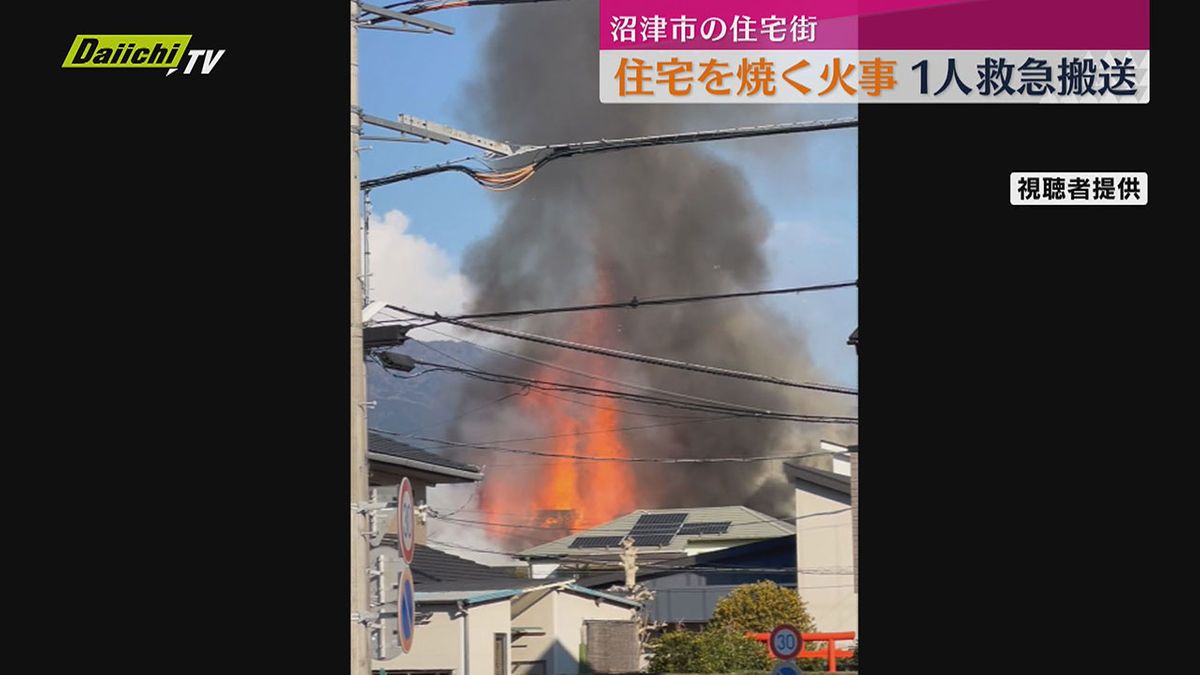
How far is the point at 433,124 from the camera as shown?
15992mm

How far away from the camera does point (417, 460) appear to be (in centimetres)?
2195

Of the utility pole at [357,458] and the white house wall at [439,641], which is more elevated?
the utility pole at [357,458]

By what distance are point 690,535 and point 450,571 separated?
1003cm

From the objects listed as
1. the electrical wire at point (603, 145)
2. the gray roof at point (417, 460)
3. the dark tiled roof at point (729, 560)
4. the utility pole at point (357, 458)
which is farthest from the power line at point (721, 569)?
the utility pole at point (357, 458)

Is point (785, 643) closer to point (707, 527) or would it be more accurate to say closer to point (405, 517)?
point (405, 517)

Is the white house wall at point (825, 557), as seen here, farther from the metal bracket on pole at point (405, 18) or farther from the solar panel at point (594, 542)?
the metal bracket on pole at point (405, 18)

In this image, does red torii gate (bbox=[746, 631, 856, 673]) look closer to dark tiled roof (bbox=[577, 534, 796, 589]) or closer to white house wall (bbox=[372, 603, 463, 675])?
dark tiled roof (bbox=[577, 534, 796, 589])

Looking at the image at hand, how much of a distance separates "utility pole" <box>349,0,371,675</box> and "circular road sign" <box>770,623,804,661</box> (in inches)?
239

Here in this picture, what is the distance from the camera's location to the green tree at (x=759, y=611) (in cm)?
2689

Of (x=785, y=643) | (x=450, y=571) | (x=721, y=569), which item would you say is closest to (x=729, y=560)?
(x=721, y=569)

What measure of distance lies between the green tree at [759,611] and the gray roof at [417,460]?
694cm

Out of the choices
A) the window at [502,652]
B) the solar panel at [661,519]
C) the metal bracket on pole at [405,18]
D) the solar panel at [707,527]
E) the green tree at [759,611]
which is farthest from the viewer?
the solar panel at [661,519]

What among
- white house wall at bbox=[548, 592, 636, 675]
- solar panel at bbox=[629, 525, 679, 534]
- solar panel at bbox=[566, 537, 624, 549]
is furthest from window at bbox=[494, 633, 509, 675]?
solar panel at bbox=[629, 525, 679, 534]

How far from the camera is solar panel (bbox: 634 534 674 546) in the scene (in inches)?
1192
